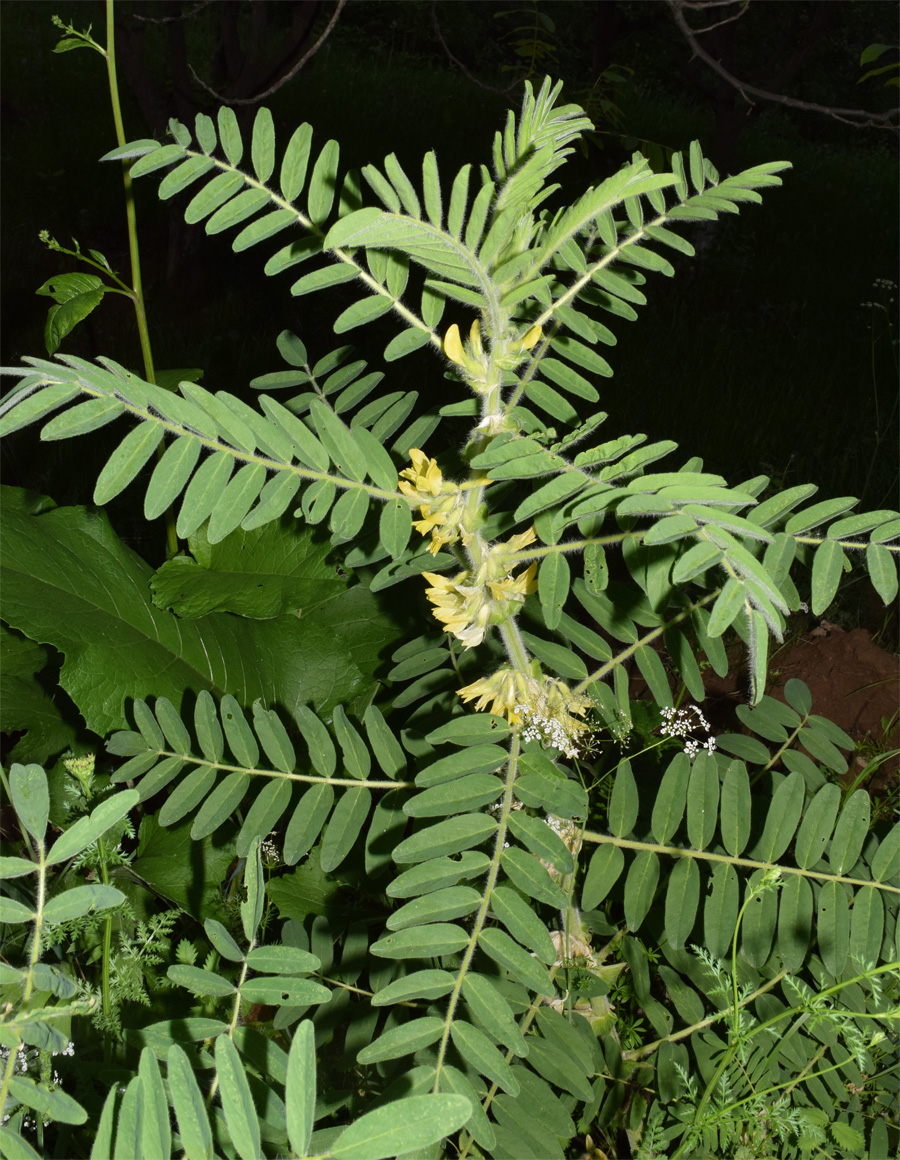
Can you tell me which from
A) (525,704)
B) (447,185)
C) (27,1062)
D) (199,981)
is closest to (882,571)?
(525,704)

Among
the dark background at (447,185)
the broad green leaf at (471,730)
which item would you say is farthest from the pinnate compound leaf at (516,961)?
the dark background at (447,185)

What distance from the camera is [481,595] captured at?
2.95 ft

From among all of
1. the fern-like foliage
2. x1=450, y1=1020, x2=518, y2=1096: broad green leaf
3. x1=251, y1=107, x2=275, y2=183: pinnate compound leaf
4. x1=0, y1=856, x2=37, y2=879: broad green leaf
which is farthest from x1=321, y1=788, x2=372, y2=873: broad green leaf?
x1=251, y1=107, x2=275, y2=183: pinnate compound leaf

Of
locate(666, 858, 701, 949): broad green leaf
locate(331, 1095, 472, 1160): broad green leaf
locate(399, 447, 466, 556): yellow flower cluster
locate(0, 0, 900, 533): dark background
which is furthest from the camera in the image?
locate(0, 0, 900, 533): dark background

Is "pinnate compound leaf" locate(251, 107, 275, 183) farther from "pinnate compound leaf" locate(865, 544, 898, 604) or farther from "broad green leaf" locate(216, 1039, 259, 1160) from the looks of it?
"broad green leaf" locate(216, 1039, 259, 1160)

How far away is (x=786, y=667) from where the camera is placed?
199 cm

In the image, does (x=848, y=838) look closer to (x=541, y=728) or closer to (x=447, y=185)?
(x=541, y=728)

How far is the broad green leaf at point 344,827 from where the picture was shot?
1008 millimetres

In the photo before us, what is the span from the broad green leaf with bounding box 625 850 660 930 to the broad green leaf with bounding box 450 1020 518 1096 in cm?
29

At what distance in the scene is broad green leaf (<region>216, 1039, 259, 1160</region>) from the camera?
517 millimetres

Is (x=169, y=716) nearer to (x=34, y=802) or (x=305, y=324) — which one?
(x=34, y=802)

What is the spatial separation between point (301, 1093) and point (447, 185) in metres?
4.41

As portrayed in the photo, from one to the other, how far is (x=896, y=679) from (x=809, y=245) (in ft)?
12.6

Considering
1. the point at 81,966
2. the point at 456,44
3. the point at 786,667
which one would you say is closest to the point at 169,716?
the point at 81,966
